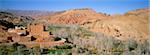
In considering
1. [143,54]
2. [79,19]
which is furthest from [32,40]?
[79,19]

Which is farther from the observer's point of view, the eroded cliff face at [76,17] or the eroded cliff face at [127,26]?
the eroded cliff face at [76,17]

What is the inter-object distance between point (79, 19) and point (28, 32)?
1005 cm

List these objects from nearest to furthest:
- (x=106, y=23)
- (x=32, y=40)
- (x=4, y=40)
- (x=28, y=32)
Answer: (x=4, y=40) < (x=32, y=40) < (x=28, y=32) < (x=106, y=23)

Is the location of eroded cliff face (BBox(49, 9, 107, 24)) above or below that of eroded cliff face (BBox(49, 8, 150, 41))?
above

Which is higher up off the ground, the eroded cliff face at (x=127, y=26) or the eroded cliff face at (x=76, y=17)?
A: the eroded cliff face at (x=76, y=17)

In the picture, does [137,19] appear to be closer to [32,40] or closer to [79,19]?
[32,40]

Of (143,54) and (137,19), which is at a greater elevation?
(137,19)

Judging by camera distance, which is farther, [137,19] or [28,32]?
[137,19]

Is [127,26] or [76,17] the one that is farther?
[76,17]

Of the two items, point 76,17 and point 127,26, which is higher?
point 76,17

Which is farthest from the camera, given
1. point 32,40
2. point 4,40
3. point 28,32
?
point 28,32

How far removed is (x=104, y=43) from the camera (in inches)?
426

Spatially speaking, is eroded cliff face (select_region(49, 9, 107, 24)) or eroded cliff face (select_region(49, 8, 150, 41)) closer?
eroded cliff face (select_region(49, 8, 150, 41))

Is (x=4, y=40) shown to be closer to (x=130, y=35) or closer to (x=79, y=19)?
(x=130, y=35)
